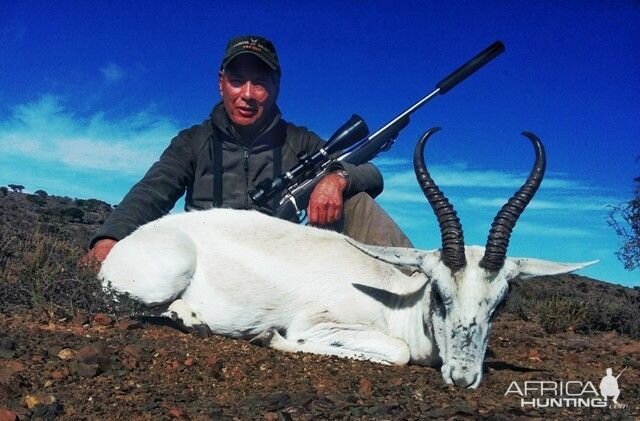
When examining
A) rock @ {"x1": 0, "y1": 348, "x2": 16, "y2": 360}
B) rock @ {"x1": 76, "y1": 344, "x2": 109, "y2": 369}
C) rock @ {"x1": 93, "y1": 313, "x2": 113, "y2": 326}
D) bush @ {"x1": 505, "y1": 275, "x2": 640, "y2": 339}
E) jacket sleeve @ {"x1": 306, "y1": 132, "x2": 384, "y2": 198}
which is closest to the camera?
rock @ {"x1": 76, "y1": 344, "x2": 109, "y2": 369}

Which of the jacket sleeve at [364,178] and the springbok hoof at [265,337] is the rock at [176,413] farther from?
the jacket sleeve at [364,178]

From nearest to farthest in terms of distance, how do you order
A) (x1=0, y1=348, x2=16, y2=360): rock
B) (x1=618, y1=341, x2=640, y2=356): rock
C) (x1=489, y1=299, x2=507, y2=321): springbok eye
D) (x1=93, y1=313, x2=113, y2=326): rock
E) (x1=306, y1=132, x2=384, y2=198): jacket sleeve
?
(x1=0, y1=348, x2=16, y2=360): rock
(x1=489, y1=299, x2=507, y2=321): springbok eye
(x1=93, y1=313, x2=113, y2=326): rock
(x1=618, y1=341, x2=640, y2=356): rock
(x1=306, y1=132, x2=384, y2=198): jacket sleeve

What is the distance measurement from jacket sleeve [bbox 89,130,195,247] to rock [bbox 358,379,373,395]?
416 centimetres

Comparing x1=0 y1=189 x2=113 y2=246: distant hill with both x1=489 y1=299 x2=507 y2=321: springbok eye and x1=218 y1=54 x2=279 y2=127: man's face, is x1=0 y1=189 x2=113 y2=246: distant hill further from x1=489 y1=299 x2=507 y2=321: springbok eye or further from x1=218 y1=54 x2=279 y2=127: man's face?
x1=489 y1=299 x2=507 y2=321: springbok eye

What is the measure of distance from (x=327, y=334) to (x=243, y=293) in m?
0.90

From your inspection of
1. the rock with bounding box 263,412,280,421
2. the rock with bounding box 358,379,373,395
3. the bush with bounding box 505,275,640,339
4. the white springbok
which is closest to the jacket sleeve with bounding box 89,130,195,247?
the white springbok

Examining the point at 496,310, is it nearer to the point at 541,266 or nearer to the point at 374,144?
the point at 541,266

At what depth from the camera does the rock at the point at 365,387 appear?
4.63 metres

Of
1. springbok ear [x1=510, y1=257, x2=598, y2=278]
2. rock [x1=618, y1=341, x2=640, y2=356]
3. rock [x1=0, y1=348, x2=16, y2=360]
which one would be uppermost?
springbok ear [x1=510, y1=257, x2=598, y2=278]

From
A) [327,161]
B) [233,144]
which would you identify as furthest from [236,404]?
[233,144]

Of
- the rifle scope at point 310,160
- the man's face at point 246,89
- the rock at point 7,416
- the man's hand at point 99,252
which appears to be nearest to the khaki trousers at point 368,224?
the rifle scope at point 310,160

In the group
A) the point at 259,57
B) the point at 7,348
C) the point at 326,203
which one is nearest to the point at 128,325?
the point at 7,348

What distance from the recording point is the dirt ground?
4031 mm

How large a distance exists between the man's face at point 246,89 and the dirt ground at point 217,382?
3.81m
